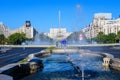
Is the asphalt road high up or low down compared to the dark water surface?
up

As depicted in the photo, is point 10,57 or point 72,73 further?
point 10,57

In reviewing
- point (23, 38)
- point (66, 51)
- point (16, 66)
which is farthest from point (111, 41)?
point (16, 66)

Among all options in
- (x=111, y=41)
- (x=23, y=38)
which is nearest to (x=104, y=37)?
(x=111, y=41)

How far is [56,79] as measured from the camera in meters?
29.8

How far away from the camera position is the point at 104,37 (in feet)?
627

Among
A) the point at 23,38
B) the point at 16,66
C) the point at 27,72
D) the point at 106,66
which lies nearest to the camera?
the point at 16,66

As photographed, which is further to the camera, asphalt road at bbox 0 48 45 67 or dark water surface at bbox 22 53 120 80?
asphalt road at bbox 0 48 45 67

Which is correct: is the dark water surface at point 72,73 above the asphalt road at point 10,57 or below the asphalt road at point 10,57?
below

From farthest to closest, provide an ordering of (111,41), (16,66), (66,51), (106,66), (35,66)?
1. (111,41)
2. (66,51)
3. (106,66)
4. (35,66)
5. (16,66)

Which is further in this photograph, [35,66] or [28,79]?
[35,66]

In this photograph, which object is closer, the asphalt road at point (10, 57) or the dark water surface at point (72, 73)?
the dark water surface at point (72, 73)

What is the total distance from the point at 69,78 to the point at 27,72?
7.60 meters

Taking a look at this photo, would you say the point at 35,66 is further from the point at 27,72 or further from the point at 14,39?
the point at 14,39

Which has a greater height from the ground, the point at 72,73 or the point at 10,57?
the point at 10,57
